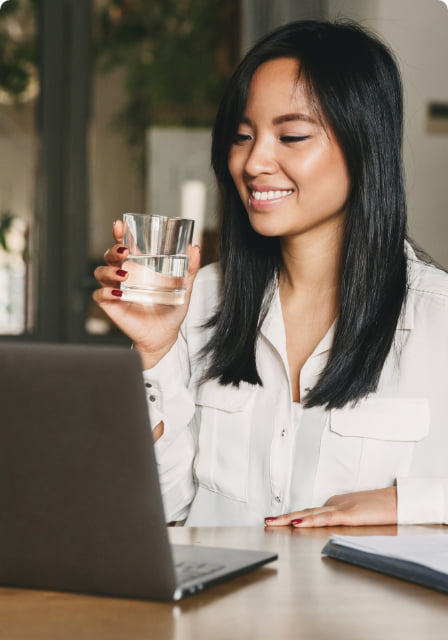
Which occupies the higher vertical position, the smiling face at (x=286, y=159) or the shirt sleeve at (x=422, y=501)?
the smiling face at (x=286, y=159)

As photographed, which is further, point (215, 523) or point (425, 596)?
point (215, 523)

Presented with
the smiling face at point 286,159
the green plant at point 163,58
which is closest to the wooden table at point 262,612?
the smiling face at point 286,159

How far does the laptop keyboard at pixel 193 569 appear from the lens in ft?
2.88

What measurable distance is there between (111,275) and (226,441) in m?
0.40

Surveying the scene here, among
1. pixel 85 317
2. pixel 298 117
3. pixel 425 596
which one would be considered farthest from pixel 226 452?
pixel 85 317

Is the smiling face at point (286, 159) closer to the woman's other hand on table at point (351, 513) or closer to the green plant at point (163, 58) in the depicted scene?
the woman's other hand on table at point (351, 513)

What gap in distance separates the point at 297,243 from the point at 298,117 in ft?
0.78

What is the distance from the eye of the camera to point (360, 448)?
1.59m

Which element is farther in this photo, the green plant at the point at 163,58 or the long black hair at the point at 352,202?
the green plant at the point at 163,58

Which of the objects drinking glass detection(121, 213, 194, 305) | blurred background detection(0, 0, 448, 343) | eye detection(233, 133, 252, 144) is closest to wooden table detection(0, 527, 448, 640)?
drinking glass detection(121, 213, 194, 305)

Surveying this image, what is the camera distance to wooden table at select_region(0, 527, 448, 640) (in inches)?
29.9

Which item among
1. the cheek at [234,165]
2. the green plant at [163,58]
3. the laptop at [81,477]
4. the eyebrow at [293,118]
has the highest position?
the green plant at [163,58]

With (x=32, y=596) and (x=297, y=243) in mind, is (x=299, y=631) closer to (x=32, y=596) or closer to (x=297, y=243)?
(x=32, y=596)

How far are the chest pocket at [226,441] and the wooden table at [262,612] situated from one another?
687 mm
